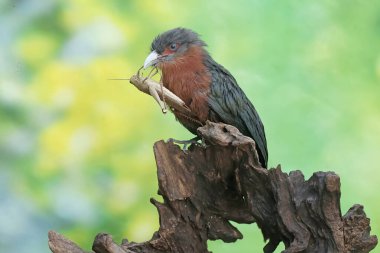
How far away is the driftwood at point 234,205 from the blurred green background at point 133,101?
812mm

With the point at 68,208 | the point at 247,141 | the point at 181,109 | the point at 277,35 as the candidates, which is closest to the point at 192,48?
the point at 181,109

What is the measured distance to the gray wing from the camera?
1985 mm

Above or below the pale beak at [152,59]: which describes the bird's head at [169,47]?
above

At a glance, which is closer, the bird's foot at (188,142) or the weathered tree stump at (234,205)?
the weathered tree stump at (234,205)

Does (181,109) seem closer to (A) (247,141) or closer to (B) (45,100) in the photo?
(A) (247,141)

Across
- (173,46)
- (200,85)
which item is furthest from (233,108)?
(173,46)

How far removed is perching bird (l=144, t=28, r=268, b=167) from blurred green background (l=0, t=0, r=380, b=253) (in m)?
0.60

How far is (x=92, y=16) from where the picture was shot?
267 cm

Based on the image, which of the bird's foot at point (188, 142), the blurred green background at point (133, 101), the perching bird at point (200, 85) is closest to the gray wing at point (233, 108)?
the perching bird at point (200, 85)

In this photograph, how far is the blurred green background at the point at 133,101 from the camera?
2629 millimetres

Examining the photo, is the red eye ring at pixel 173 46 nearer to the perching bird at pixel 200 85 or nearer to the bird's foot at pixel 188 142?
the perching bird at pixel 200 85

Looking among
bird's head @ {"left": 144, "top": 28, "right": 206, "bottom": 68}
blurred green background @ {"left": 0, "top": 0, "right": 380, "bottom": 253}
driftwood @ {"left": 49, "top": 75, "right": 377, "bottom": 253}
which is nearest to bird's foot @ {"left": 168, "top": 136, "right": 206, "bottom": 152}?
driftwood @ {"left": 49, "top": 75, "right": 377, "bottom": 253}

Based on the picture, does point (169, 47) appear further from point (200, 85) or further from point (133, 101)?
point (133, 101)

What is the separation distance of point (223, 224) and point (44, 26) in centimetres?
119
